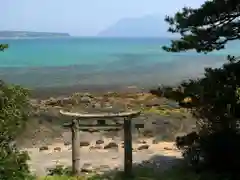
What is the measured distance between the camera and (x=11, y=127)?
24.6ft

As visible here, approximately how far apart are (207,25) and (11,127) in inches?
213

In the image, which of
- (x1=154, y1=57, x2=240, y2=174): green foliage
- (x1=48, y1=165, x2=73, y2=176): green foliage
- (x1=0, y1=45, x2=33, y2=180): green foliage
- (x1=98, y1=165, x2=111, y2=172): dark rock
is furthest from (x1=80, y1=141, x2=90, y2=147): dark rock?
(x1=0, y1=45, x2=33, y2=180): green foliage

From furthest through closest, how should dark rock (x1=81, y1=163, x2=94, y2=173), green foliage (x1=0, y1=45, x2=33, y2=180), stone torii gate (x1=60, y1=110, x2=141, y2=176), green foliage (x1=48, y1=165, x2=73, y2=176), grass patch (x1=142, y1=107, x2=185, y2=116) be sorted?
grass patch (x1=142, y1=107, x2=185, y2=116)
dark rock (x1=81, y1=163, x2=94, y2=173)
green foliage (x1=48, y1=165, x2=73, y2=176)
stone torii gate (x1=60, y1=110, x2=141, y2=176)
green foliage (x1=0, y1=45, x2=33, y2=180)

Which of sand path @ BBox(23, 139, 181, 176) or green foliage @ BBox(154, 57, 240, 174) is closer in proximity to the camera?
green foliage @ BBox(154, 57, 240, 174)

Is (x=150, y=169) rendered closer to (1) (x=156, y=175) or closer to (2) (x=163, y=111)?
(1) (x=156, y=175)

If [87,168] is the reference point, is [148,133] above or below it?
below

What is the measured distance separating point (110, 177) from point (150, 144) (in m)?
5.32

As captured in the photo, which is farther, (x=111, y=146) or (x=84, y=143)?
(x=84, y=143)

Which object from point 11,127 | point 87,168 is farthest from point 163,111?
point 11,127

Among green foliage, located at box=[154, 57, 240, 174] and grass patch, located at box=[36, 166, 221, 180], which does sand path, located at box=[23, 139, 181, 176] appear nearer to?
grass patch, located at box=[36, 166, 221, 180]

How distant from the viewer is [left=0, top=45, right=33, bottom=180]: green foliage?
289 inches

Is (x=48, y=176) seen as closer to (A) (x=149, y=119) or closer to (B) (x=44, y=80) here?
(A) (x=149, y=119)

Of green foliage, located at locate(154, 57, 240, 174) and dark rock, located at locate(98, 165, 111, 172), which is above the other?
green foliage, located at locate(154, 57, 240, 174)

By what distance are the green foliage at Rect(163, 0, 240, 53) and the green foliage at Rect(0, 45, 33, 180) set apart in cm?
443
